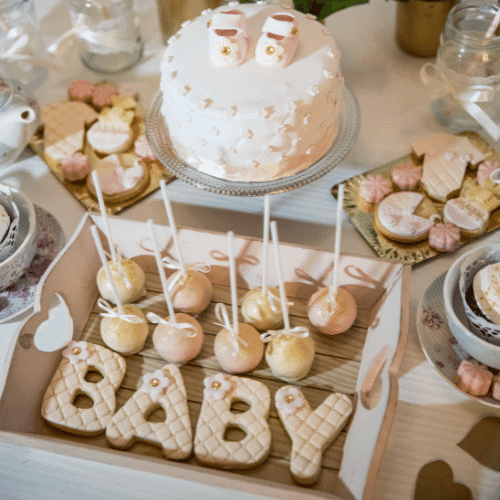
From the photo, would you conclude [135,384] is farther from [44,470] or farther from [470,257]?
[470,257]

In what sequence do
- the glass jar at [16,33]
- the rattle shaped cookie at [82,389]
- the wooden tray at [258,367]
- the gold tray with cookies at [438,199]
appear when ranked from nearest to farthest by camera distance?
the wooden tray at [258,367], the rattle shaped cookie at [82,389], the gold tray with cookies at [438,199], the glass jar at [16,33]

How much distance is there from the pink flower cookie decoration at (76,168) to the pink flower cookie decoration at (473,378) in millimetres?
894

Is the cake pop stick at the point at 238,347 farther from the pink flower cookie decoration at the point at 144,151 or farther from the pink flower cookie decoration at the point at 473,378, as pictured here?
the pink flower cookie decoration at the point at 144,151

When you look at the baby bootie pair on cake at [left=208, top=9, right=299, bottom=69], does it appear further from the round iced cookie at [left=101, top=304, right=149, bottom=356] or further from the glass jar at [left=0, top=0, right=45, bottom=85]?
Result: the glass jar at [left=0, top=0, right=45, bottom=85]

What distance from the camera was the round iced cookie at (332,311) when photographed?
935mm

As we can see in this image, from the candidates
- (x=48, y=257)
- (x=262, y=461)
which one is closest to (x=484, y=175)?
(x=262, y=461)

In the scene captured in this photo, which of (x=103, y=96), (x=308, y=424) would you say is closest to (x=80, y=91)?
(x=103, y=96)

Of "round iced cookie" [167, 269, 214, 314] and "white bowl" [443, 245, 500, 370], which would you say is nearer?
"white bowl" [443, 245, 500, 370]

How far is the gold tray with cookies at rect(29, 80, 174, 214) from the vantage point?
121 centimetres

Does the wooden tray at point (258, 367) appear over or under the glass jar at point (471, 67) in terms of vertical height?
under

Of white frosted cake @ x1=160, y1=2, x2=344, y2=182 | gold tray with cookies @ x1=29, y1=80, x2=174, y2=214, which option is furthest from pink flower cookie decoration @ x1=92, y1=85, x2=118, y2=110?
white frosted cake @ x1=160, y1=2, x2=344, y2=182

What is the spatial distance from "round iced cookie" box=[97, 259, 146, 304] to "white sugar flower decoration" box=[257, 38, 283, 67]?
0.45m

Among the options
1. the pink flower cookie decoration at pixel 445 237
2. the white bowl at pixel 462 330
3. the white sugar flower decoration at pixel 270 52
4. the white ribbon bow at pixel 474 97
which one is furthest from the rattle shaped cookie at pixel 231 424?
the white ribbon bow at pixel 474 97

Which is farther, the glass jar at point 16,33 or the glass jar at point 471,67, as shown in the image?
the glass jar at point 16,33
